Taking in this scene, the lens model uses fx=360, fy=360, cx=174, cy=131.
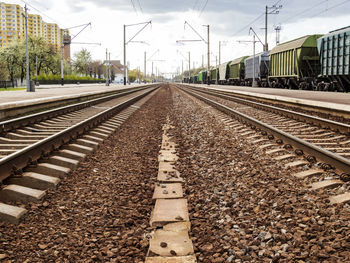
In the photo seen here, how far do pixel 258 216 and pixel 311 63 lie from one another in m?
23.2

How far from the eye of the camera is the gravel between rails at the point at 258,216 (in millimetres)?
2814

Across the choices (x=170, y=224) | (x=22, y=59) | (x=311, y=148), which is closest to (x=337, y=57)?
(x=311, y=148)

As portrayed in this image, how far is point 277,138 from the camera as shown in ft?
23.3

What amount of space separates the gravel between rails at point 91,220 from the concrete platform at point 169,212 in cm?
9

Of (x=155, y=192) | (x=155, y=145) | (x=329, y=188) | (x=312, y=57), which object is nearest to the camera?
(x=329, y=188)

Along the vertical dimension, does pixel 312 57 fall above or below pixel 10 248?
above

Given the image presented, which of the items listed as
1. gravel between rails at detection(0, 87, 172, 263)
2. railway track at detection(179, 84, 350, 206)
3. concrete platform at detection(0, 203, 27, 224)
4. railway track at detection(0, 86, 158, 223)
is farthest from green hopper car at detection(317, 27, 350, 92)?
concrete platform at detection(0, 203, 27, 224)

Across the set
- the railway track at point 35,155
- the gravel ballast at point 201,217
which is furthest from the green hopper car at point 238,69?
the gravel ballast at point 201,217

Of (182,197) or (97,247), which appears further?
(182,197)

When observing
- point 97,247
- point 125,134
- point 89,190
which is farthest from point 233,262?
point 125,134

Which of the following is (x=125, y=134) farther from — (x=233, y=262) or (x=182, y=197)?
(x=233, y=262)

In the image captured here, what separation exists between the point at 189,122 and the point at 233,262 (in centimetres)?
839

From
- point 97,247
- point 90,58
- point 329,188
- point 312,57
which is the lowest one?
point 97,247

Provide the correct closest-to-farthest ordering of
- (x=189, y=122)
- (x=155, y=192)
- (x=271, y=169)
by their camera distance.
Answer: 1. (x=155, y=192)
2. (x=271, y=169)
3. (x=189, y=122)
